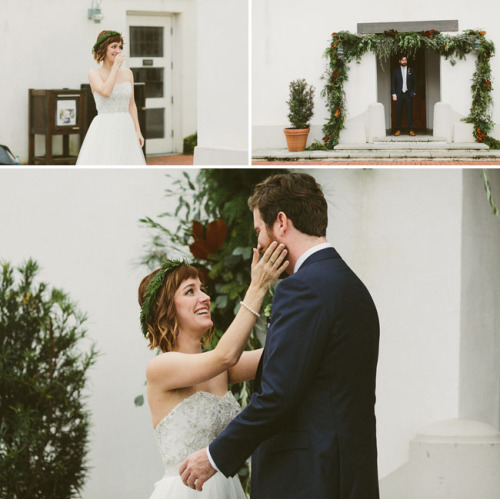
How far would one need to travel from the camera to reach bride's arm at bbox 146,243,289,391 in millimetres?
2928

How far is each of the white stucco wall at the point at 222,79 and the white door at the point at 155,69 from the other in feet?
2.88

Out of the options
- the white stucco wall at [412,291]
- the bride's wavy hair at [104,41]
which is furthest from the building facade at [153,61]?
the white stucco wall at [412,291]

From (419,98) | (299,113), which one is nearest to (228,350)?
(299,113)

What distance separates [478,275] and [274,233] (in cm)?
273

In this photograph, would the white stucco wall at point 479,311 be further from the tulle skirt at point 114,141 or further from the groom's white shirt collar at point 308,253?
the groom's white shirt collar at point 308,253

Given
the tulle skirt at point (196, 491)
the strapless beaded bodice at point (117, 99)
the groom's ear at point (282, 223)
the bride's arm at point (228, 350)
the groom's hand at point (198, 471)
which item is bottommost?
the tulle skirt at point (196, 491)

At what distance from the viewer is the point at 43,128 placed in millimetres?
10328

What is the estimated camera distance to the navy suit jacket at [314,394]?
2729 millimetres

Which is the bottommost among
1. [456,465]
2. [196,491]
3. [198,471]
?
[456,465]

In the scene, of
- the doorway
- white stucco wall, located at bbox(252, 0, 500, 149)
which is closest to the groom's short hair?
white stucco wall, located at bbox(252, 0, 500, 149)

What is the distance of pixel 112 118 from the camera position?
21.3 ft

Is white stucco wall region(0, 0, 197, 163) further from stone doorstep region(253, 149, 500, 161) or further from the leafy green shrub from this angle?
stone doorstep region(253, 149, 500, 161)

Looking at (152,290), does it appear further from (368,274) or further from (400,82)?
(400,82)

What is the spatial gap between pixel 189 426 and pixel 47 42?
8.37 metres
